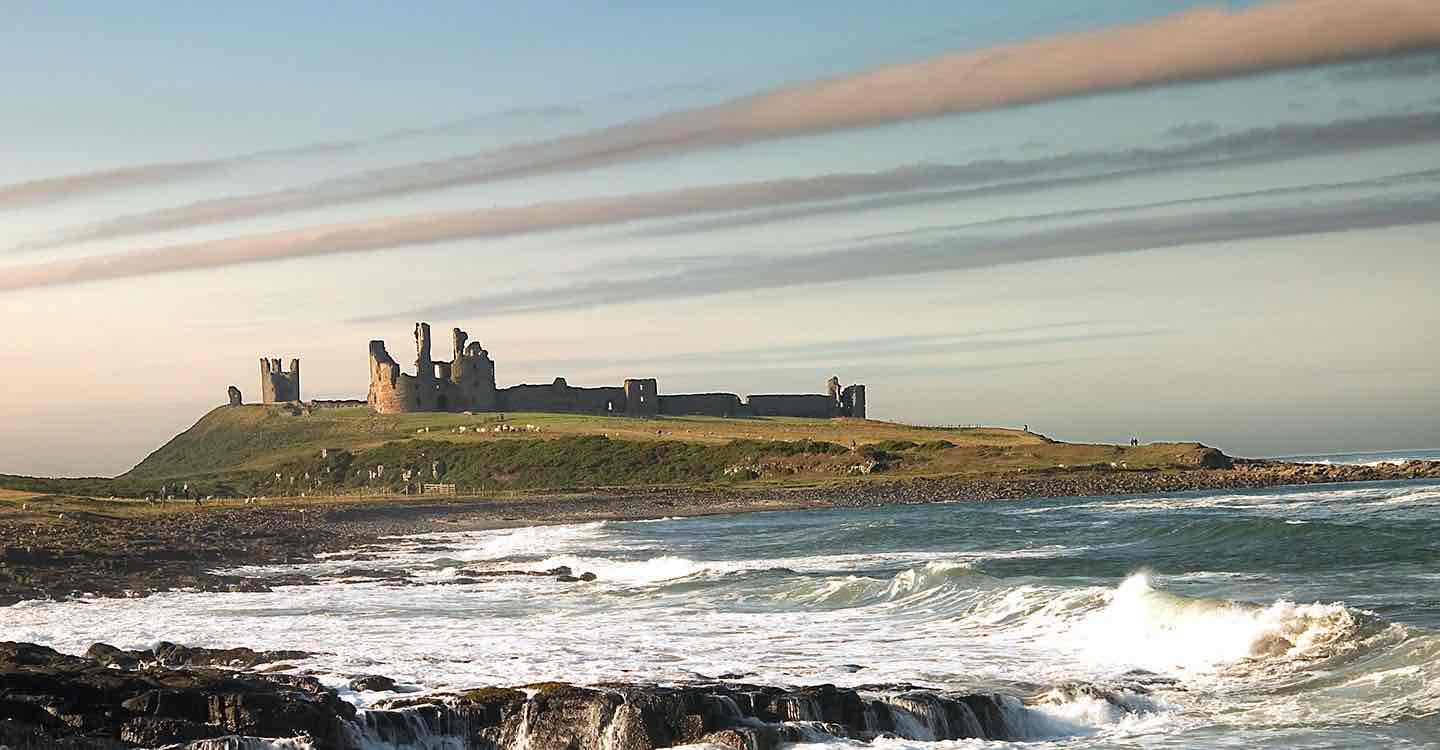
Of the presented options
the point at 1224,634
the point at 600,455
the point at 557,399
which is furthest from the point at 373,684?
the point at 557,399

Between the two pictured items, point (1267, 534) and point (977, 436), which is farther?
point (977, 436)

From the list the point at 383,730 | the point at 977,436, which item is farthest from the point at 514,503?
the point at 383,730

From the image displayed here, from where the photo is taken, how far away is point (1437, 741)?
15289mm

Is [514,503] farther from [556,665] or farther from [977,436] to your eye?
[556,665]

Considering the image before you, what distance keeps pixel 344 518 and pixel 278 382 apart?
9230 centimetres

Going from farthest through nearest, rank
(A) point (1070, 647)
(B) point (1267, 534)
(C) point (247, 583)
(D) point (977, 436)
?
(D) point (977, 436)
(B) point (1267, 534)
(C) point (247, 583)
(A) point (1070, 647)

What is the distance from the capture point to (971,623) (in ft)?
80.6

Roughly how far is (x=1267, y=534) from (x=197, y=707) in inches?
1034

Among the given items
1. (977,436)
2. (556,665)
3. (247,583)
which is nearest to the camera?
(556,665)

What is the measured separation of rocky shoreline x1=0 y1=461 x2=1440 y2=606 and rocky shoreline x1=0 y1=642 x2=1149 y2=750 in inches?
587

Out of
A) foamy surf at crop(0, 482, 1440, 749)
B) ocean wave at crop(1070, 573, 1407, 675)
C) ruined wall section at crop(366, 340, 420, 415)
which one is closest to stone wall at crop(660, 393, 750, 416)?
ruined wall section at crop(366, 340, 420, 415)

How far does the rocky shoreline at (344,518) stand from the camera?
109ft

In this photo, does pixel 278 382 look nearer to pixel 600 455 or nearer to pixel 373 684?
pixel 600 455

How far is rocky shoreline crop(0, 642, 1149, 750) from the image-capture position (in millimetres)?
14836
